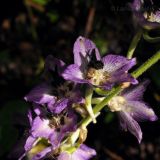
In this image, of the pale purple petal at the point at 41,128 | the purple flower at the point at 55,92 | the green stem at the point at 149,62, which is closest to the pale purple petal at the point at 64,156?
the pale purple petal at the point at 41,128

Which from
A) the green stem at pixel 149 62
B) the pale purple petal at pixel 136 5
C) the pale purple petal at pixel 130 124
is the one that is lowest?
the pale purple petal at pixel 130 124

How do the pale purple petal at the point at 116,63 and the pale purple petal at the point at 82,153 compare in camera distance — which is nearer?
the pale purple petal at the point at 116,63

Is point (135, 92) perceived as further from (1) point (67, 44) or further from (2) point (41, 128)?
(1) point (67, 44)

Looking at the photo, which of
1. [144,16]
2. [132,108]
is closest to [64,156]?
[132,108]

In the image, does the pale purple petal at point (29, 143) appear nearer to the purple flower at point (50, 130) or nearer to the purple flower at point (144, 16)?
the purple flower at point (50, 130)

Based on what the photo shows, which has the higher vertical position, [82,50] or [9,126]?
[82,50]

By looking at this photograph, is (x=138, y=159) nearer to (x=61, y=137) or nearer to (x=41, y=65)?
(x=41, y=65)

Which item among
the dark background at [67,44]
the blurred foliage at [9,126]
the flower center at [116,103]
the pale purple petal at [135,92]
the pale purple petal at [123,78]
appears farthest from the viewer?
the dark background at [67,44]
